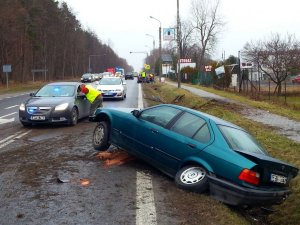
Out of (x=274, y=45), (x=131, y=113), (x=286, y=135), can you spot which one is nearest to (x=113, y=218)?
(x=131, y=113)

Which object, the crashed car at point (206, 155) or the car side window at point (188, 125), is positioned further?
the car side window at point (188, 125)

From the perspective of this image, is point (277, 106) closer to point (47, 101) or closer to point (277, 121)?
point (277, 121)

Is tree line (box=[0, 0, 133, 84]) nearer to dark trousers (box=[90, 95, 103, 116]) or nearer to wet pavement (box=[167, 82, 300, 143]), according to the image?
→ dark trousers (box=[90, 95, 103, 116])

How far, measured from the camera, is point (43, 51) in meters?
72.1

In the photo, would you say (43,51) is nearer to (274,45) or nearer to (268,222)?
(274,45)

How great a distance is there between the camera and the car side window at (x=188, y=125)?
273 inches

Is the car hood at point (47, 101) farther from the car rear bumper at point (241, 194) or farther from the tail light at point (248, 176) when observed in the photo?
the tail light at point (248, 176)

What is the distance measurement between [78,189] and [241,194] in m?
2.35

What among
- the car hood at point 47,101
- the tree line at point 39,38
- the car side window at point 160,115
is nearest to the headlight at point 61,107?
the car hood at point 47,101

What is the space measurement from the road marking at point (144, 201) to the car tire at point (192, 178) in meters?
0.47

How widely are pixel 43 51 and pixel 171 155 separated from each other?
225 feet

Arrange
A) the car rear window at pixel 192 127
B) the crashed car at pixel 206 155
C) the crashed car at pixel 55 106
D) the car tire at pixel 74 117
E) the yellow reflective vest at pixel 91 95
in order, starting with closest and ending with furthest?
the crashed car at pixel 206 155
the car rear window at pixel 192 127
the crashed car at pixel 55 106
the car tire at pixel 74 117
the yellow reflective vest at pixel 91 95

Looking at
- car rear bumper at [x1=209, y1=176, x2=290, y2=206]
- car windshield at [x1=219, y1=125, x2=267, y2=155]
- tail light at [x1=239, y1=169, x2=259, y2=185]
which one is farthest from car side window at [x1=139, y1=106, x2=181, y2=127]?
tail light at [x1=239, y1=169, x2=259, y2=185]

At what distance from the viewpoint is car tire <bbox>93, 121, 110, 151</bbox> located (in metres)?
8.81
